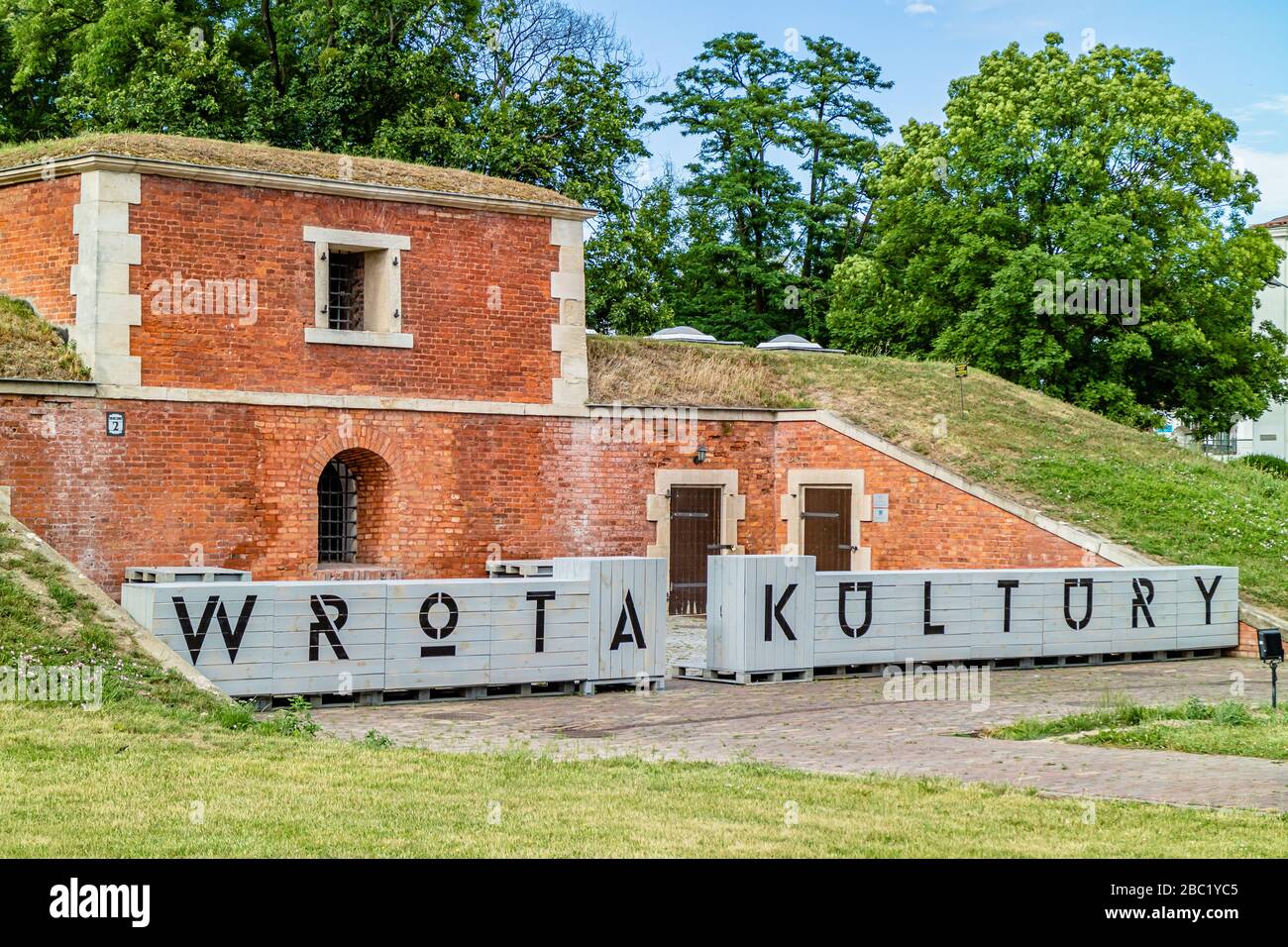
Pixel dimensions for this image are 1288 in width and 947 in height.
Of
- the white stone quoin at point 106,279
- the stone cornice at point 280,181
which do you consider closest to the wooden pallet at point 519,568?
the stone cornice at point 280,181

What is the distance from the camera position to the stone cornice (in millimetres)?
20797

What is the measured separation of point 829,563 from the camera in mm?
26672

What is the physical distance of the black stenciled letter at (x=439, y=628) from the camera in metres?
16.2

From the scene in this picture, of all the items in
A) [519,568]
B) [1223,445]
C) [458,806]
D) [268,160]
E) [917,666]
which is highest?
[268,160]

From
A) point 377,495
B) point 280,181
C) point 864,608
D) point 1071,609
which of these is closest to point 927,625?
point 864,608

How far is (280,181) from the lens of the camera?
72.1 ft

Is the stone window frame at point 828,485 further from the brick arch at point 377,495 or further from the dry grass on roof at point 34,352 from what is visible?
the dry grass on roof at point 34,352

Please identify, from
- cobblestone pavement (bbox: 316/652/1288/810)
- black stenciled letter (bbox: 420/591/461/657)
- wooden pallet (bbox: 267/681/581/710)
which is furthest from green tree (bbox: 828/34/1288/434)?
black stenciled letter (bbox: 420/591/461/657)

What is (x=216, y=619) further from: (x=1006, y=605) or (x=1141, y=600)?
(x=1141, y=600)

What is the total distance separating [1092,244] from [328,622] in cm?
2559

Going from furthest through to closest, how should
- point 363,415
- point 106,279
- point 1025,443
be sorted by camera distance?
point 1025,443, point 363,415, point 106,279

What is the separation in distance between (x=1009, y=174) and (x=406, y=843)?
33106 millimetres

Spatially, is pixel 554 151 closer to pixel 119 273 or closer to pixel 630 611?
pixel 119 273

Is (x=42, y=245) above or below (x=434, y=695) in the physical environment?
above
